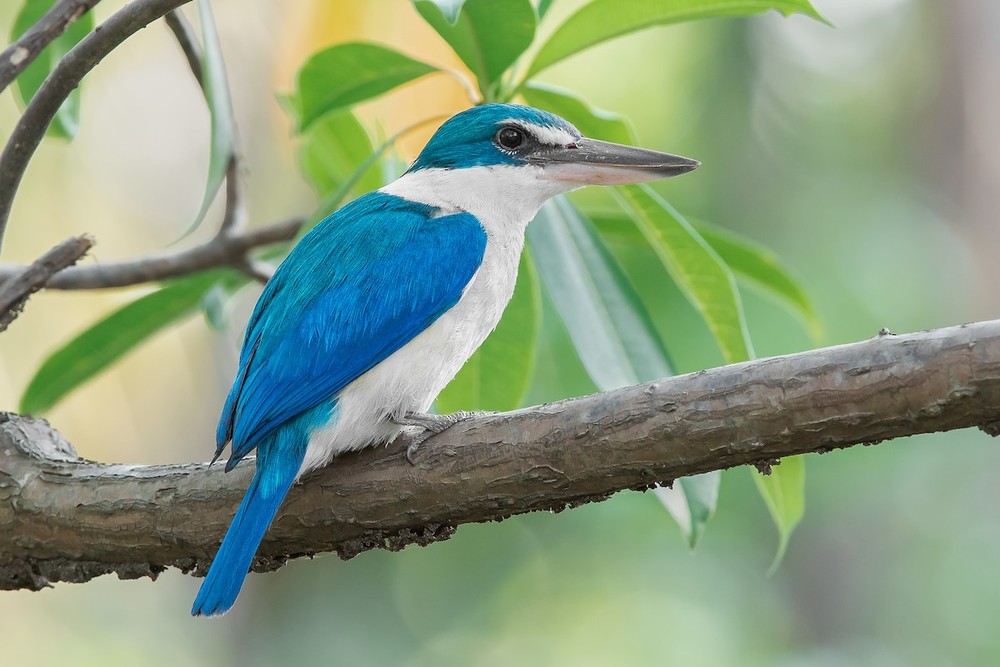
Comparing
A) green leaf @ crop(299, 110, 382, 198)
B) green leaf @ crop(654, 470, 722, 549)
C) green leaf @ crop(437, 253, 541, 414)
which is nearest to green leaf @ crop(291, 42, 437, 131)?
green leaf @ crop(299, 110, 382, 198)

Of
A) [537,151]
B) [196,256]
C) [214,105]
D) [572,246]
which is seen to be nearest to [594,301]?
[572,246]

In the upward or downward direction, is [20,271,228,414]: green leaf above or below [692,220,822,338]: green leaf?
above

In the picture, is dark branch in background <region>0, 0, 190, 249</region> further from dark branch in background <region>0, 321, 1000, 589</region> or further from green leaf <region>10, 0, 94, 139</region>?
green leaf <region>10, 0, 94, 139</region>

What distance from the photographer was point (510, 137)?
3.08 meters

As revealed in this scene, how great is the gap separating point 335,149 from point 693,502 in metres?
1.94

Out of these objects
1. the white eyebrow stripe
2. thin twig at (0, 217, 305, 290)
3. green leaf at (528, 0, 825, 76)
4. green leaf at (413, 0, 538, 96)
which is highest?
green leaf at (413, 0, 538, 96)

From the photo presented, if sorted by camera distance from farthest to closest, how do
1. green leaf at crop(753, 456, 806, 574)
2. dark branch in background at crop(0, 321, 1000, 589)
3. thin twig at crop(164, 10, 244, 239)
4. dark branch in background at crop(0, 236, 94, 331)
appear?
thin twig at crop(164, 10, 244, 239) < green leaf at crop(753, 456, 806, 574) < dark branch in background at crop(0, 236, 94, 331) < dark branch in background at crop(0, 321, 1000, 589)

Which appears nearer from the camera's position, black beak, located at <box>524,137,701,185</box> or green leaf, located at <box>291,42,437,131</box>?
black beak, located at <box>524,137,701,185</box>

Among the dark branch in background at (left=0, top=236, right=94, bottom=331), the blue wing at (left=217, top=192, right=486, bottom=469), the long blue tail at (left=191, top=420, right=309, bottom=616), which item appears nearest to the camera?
the long blue tail at (left=191, top=420, right=309, bottom=616)

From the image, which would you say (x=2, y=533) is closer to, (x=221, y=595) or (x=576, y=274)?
(x=221, y=595)

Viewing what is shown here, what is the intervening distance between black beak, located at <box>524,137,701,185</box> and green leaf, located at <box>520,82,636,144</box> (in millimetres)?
105

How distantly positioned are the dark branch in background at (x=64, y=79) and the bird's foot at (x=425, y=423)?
39.5 inches

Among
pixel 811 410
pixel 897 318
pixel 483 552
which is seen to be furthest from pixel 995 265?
pixel 811 410

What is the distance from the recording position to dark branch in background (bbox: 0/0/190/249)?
218 centimetres
